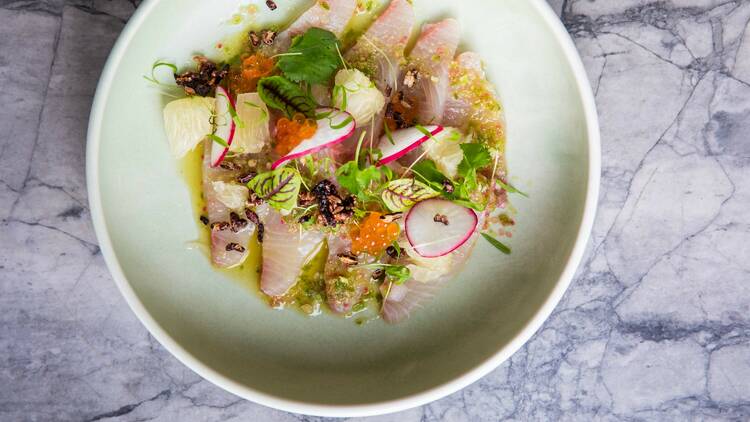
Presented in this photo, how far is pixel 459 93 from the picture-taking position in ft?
6.48

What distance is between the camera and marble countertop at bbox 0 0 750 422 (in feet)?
6.43

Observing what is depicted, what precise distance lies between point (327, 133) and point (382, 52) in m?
0.38

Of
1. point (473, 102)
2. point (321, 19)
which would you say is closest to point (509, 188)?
point (473, 102)

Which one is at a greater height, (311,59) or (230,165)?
(311,59)

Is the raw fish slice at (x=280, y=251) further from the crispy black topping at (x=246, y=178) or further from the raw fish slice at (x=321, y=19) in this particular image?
the raw fish slice at (x=321, y=19)

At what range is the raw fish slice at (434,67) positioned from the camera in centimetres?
195

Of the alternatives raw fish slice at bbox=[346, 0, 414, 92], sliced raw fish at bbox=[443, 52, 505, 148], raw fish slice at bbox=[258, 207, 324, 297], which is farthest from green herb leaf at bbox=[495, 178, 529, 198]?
raw fish slice at bbox=[258, 207, 324, 297]

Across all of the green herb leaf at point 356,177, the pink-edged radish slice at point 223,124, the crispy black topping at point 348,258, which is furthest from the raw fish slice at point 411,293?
the pink-edged radish slice at point 223,124

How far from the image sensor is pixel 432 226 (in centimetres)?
189

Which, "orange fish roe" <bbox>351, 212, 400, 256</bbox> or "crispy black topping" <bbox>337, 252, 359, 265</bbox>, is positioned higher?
"orange fish roe" <bbox>351, 212, 400, 256</bbox>

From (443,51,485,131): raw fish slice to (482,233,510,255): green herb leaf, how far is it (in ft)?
1.24

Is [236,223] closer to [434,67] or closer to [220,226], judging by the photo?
[220,226]

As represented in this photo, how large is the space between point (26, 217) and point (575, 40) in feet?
6.51

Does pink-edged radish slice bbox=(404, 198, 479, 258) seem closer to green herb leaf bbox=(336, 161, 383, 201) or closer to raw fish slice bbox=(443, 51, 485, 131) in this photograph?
green herb leaf bbox=(336, 161, 383, 201)
